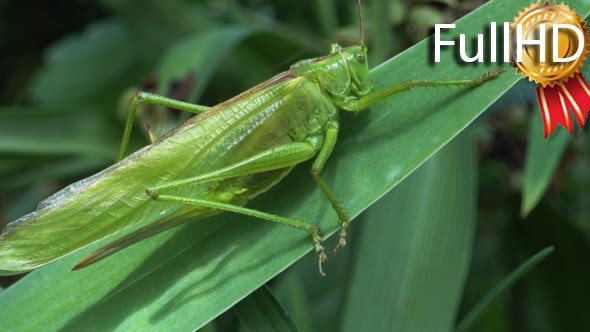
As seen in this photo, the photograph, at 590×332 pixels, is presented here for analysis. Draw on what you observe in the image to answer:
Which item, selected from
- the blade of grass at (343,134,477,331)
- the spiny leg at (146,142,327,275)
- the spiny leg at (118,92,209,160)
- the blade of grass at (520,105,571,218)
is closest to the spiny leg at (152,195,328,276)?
the spiny leg at (146,142,327,275)

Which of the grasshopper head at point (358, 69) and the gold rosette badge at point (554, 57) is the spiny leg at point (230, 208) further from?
the gold rosette badge at point (554, 57)

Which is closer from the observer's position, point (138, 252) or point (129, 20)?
point (138, 252)

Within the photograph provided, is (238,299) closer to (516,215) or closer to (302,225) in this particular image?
(302,225)

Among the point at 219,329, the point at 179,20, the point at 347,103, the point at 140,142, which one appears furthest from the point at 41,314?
the point at 179,20

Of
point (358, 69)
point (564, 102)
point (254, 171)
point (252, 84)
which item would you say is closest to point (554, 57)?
point (564, 102)

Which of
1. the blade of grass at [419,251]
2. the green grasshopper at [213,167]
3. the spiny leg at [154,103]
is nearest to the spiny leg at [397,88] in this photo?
the green grasshopper at [213,167]

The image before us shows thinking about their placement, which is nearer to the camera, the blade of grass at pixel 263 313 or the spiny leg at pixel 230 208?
the blade of grass at pixel 263 313

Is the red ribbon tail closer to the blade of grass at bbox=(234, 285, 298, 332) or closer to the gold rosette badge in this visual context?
the gold rosette badge
